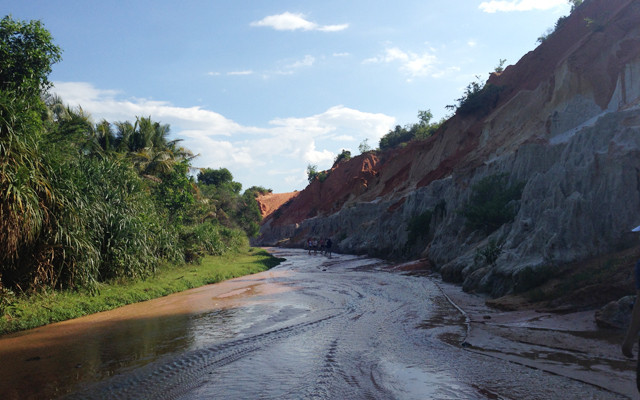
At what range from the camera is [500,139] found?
111 feet

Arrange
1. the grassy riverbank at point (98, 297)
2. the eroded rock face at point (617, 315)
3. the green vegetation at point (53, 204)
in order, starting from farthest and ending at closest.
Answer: the grassy riverbank at point (98, 297) < the green vegetation at point (53, 204) < the eroded rock face at point (617, 315)

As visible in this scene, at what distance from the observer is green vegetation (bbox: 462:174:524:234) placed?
18.9 metres

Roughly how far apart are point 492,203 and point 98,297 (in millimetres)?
16287

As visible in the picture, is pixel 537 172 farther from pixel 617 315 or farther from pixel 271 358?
pixel 271 358

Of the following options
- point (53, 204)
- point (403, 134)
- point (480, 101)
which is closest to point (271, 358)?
point (53, 204)

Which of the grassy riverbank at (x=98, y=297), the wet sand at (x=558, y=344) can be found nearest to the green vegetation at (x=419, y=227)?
the grassy riverbank at (x=98, y=297)

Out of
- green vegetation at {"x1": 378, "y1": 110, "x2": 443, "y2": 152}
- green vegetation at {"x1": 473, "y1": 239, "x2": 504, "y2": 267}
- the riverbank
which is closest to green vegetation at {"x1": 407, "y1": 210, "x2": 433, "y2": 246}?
green vegetation at {"x1": 473, "y1": 239, "x2": 504, "y2": 267}

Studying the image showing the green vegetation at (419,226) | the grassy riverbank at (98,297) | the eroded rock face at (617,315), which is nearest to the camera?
the eroded rock face at (617,315)

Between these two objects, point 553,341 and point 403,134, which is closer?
point 553,341

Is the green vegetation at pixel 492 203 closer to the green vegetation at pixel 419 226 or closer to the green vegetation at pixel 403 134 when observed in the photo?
the green vegetation at pixel 419 226

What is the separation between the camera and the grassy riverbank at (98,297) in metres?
10.6

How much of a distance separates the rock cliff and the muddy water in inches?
140

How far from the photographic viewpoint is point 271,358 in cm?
746

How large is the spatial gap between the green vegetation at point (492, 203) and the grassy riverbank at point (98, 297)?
42.7ft
